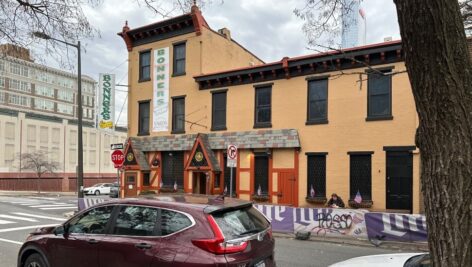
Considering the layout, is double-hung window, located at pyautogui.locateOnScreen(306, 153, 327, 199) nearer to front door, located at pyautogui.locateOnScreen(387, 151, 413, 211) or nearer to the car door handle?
front door, located at pyautogui.locateOnScreen(387, 151, 413, 211)

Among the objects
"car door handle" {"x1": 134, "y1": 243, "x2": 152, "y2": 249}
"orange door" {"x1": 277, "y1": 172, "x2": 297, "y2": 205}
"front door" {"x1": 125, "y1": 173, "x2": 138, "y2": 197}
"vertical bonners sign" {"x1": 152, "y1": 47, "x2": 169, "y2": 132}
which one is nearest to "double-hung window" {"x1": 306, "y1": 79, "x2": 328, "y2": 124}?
"orange door" {"x1": 277, "y1": 172, "x2": 297, "y2": 205}

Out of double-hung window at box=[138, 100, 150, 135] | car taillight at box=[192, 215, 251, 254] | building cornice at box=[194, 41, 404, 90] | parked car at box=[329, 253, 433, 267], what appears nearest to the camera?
Answer: parked car at box=[329, 253, 433, 267]

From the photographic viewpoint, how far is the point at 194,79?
72.4 ft

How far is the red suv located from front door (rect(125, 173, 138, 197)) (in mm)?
17841

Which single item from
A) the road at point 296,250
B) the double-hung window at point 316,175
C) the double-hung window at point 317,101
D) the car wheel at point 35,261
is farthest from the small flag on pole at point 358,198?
the car wheel at point 35,261

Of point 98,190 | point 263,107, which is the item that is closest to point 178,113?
point 263,107

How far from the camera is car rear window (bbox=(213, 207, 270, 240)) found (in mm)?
5094

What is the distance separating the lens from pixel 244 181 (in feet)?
66.1

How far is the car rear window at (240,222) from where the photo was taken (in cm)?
509

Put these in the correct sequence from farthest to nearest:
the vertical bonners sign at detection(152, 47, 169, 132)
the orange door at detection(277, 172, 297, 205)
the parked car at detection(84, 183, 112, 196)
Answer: the parked car at detection(84, 183, 112, 196), the vertical bonners sign at detection(152, 47, 169, 132), the orange door at detection(277, 172, 297, 205)

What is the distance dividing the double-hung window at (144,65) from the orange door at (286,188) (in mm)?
9989

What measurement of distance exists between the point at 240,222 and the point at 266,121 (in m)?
14.6

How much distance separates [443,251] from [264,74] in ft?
56.4

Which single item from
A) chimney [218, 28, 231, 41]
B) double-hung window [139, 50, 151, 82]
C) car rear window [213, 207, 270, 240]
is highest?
chimney [218, 28, 231, 41]
